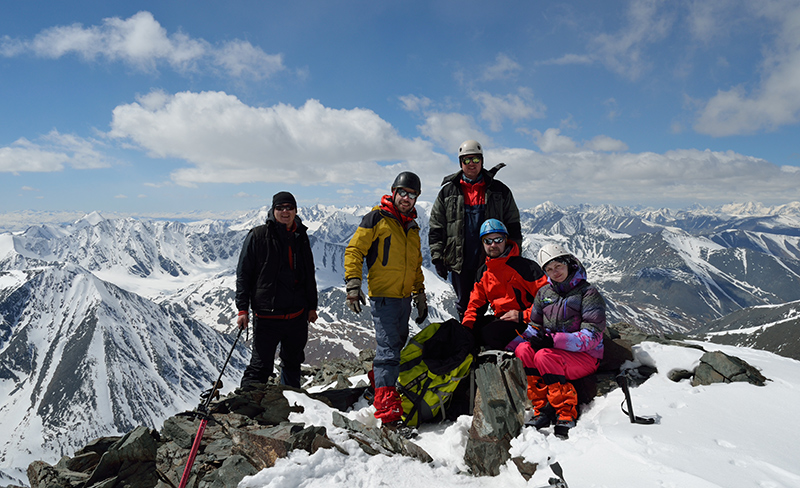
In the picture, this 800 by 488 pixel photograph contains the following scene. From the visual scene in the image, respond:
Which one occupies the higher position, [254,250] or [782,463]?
[254,250]

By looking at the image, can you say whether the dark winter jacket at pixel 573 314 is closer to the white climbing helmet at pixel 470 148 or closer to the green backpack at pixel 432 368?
the green backpack at pixel 432 368

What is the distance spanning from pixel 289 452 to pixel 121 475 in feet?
10.6

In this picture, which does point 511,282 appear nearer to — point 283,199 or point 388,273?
point 388,273

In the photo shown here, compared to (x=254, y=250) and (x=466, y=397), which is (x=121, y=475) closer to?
(x=254, y=250)

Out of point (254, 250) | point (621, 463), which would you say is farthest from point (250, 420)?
point (621, 463)

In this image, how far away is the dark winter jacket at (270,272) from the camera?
9719mm

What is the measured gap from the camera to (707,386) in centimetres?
766

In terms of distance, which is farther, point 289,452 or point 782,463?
point 289,452

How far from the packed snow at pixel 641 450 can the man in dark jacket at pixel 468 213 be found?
4.13 meters

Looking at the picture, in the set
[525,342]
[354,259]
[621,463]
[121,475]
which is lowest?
[121,475]

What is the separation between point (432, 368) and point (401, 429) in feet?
4.86

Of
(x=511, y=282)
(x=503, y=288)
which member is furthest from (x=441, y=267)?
(x=511, y=282)

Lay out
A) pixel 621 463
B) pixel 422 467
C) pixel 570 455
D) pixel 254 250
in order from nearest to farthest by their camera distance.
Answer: pixel 621 463
pixel 570 455
pixel 422 467
pixel 254 250

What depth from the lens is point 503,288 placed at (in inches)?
361
